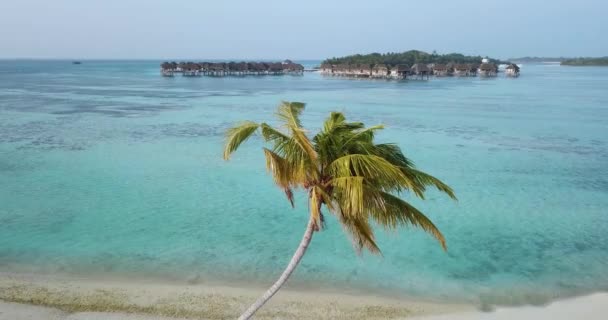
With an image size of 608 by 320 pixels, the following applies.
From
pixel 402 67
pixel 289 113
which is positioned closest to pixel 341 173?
pixel 289 113

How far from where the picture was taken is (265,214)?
1634 centimetres

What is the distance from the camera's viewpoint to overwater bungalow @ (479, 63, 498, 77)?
4267 inches

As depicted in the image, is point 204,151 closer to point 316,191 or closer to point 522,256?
point 522,256

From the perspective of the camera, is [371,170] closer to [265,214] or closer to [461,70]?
[265,214]

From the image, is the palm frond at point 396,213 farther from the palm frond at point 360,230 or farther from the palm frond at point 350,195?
the palm frond at point 350,195

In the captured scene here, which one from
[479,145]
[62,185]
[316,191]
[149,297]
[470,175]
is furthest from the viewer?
[479,145]

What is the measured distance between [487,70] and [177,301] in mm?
109652

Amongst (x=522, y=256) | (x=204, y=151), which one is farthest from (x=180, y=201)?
(x=522, y=256)

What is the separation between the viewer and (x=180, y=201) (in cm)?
1750

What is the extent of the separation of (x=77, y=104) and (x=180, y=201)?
105ft

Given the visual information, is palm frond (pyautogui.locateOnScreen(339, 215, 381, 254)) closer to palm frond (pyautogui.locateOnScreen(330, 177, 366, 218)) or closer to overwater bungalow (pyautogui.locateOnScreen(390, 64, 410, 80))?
palm frond (pyautogui.locateOnScreen(330, 177, 366, 218))

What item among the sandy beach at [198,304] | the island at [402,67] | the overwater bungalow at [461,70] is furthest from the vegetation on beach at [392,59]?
the sandy beach at [198,304]

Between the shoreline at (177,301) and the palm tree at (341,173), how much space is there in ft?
15.5

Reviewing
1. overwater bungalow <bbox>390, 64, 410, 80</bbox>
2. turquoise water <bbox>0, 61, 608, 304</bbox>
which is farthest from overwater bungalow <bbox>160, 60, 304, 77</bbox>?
turquoise water <bbox>0, 61, 608, 304</bbox>
